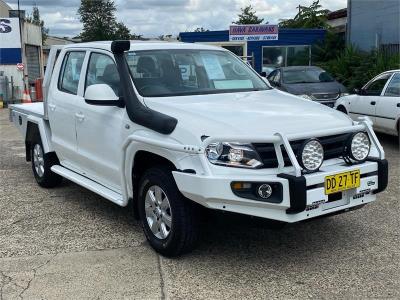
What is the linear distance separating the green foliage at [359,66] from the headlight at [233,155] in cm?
1305

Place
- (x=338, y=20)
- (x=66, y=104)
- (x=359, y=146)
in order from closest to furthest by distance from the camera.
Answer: (x=359, y=146), (x=66, y=104), (x=338, y=20)

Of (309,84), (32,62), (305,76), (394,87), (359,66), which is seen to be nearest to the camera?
(394,87)

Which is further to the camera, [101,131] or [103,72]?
[103,72]

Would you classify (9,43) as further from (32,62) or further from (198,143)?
(198,143)

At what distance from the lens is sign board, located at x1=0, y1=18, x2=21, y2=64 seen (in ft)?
75.6

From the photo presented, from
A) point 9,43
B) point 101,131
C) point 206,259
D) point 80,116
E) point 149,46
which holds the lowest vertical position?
point 206,259

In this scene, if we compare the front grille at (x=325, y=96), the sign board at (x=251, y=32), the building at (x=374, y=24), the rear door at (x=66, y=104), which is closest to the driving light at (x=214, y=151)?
the rear door at (x=66, y=104)

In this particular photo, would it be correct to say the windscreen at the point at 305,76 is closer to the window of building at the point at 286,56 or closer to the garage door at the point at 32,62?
the window of building at the point at 286,56

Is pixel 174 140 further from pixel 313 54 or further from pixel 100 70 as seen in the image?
pixel 313 54

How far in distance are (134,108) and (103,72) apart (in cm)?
104

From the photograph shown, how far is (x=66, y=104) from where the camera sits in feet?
19.3

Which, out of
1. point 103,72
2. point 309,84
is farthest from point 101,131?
point 309,84

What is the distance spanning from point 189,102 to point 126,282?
161cm

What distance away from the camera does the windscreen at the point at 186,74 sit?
4.94 m
